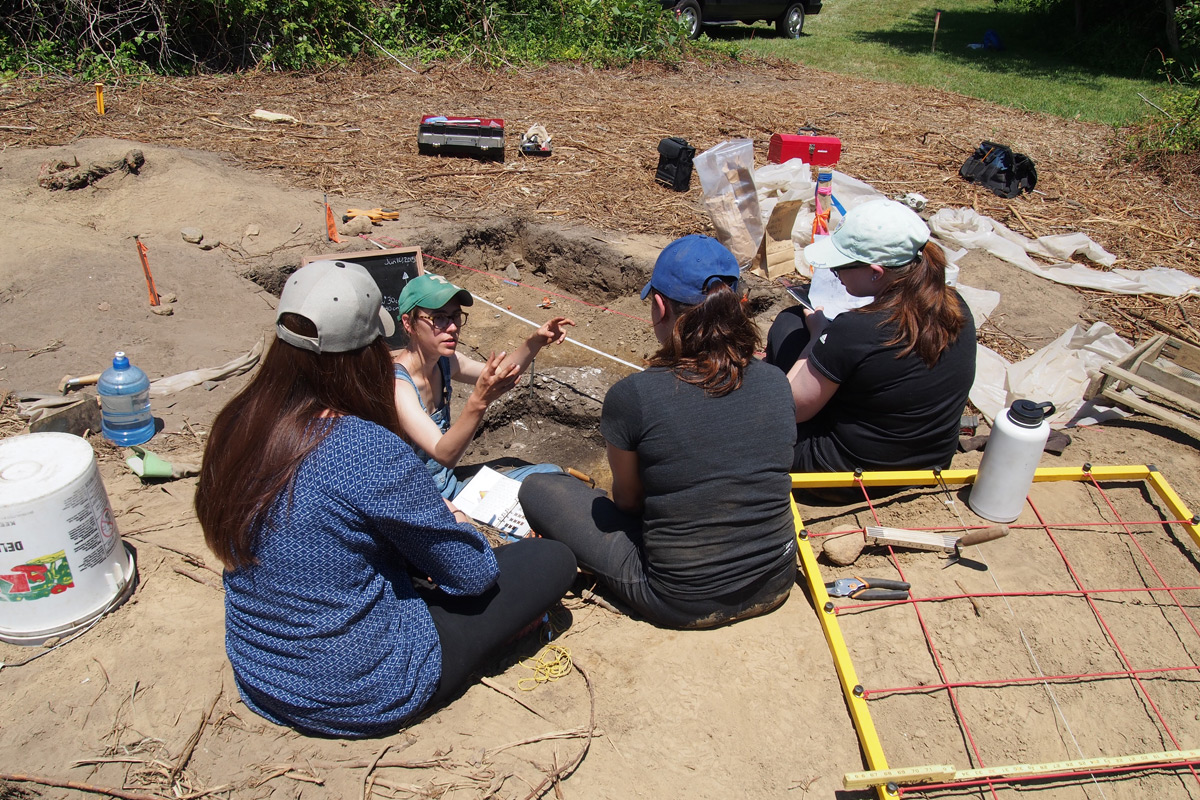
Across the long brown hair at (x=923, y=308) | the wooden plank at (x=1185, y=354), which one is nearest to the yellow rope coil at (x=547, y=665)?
the long brown hair at (x=923, y=308)

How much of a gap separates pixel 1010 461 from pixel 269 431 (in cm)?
283

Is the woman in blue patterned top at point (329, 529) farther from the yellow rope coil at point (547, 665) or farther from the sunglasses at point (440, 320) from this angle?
the sunglasses at point (440, 320)

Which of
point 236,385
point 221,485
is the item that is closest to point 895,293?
point 221,485

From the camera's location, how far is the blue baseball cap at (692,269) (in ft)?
8.35

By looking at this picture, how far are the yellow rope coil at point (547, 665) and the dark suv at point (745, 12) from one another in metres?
12.7

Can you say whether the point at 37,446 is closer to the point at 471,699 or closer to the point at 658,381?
the point at 471,699

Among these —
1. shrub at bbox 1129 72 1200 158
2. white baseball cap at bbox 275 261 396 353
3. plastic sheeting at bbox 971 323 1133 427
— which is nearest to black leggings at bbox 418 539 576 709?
white baseball cap at bbox 275 261 396 353

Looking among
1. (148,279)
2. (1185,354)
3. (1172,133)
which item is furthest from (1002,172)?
(148,279)

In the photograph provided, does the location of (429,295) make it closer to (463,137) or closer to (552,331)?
(552,331)

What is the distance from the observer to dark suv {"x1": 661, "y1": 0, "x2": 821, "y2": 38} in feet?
47.0

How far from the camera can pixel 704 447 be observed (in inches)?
98.4

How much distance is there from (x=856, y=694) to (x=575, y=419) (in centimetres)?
272

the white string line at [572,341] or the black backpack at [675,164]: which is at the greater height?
the black backpack at [675,164]

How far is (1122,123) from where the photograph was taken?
411 inches
